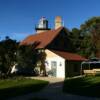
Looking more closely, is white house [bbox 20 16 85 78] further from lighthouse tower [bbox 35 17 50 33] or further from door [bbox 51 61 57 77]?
lighthouse tower [bbox 35 17 50 33]

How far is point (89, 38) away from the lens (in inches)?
2095

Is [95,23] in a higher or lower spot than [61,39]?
higher

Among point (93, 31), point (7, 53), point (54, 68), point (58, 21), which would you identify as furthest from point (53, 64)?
point (93, 31)

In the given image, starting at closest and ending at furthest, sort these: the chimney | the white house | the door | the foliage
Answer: the foliage < the white house < the door < the chimney

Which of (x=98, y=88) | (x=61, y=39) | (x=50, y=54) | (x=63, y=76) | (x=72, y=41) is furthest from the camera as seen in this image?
(x=72, y=41)

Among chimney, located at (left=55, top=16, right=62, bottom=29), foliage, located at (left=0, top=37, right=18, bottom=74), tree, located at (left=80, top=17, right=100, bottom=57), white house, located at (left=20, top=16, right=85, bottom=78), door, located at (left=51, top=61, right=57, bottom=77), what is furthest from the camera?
chimney, located at (left=55, top=16, right=62, bottom=29)

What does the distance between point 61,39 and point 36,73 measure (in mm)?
6814

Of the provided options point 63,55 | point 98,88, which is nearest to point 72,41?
point 63,55

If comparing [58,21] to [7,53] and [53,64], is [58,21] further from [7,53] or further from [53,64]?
[7,53]

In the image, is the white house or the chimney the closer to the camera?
the white house

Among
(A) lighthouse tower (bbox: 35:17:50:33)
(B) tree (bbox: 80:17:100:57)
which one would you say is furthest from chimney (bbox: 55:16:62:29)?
(A) lighthouse tower (bbox: 35:17:50:33)

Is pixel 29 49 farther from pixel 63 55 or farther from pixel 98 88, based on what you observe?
pixel 98 88

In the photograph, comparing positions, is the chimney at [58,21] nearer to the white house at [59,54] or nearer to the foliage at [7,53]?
the white house at [59,54]

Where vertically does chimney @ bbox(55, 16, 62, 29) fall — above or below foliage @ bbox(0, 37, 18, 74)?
above
